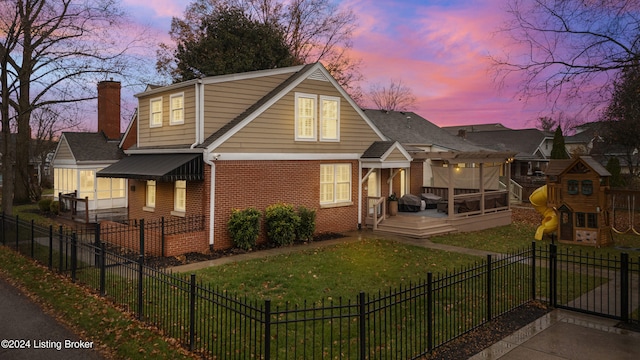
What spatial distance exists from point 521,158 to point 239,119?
126 ft

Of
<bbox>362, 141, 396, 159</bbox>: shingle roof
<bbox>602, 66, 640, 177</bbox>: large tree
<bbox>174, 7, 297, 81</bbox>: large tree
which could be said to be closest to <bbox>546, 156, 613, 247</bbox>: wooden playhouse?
<bbox>602, 66, 640, 177</bbox>: large tree

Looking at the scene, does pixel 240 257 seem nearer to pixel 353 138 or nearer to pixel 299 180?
pixel 299 180

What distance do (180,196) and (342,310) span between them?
9.84 m

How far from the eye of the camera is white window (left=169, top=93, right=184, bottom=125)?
1673cm

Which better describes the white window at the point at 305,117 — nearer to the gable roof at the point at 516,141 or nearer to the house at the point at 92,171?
the house at the point at 92,171

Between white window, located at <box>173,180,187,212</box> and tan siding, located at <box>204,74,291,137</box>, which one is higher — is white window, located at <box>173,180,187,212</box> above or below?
below

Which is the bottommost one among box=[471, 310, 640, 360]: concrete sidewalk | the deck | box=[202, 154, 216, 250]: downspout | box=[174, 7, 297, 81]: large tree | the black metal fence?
box=[471, 310, 640, 360]: concrete sidewalk

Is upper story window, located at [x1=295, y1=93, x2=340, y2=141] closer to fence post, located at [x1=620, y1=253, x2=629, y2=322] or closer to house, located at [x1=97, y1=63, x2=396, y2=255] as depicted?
house, located at [x1=97, y1=63, x2=396, y2=255]

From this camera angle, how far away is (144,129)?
19.2 meters

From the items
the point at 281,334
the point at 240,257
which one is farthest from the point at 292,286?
the point at 240,257

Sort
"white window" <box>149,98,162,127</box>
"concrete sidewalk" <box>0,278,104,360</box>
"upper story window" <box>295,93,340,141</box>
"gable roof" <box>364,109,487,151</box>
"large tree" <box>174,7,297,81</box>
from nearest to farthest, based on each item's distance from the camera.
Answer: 1. "concrete sidewalk" <box>0,278,104,360</box>
2. "upper story window" <box>295,93,340,141</box>
3. "white window" <box>149,98,162,127</box>
4. "gable roof" <box>364,109,487,151</box>
5. "large tree" <box>174,7,297,81</box>

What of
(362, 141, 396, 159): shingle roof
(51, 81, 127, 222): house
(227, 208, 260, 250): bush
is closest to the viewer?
(227, 208, 260, 250): bush

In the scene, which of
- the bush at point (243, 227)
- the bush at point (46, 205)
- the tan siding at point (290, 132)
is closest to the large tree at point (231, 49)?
the bush at point (46, 205)

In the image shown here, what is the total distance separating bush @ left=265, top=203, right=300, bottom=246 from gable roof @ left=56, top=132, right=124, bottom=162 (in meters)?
15.3
